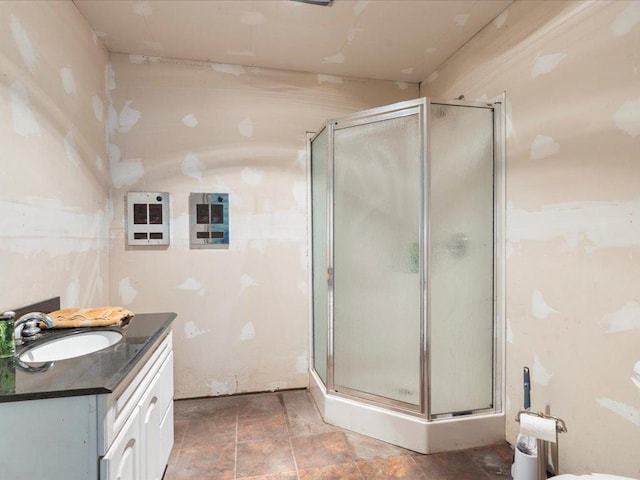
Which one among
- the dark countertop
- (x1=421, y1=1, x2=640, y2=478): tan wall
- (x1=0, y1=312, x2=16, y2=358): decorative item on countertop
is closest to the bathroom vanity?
the dark countertop

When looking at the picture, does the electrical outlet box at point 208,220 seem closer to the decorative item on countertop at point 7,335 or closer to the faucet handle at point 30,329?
the faucet handle at point 30,329

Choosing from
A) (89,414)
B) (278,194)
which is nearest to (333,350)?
(278,194)

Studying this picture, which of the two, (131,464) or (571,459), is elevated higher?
(131,464)

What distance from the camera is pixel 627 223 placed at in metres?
1.27

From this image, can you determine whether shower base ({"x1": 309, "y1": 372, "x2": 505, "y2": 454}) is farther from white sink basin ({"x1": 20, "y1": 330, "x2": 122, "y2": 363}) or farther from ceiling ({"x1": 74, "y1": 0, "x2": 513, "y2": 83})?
ceiling ({"x1": 74, "y1": 0, "x2": 513, "y2": 83})

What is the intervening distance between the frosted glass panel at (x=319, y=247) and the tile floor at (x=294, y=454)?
1.28ft

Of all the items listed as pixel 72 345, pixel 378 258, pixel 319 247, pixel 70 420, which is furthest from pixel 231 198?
pixel 70 420

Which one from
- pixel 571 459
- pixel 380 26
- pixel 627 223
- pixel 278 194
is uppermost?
pixel 380 26

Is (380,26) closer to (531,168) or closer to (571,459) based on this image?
(531,168)

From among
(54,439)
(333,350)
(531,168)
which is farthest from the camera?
(333,350)

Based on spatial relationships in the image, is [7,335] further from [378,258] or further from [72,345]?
[378,258]

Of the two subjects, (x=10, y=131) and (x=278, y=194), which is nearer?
(x=10, y=131)

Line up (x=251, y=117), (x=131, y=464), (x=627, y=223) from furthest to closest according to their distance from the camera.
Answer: (x=251, y=117) < (x=627, y=223) < (x=131, y=464)

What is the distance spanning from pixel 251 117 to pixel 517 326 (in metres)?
2.23
